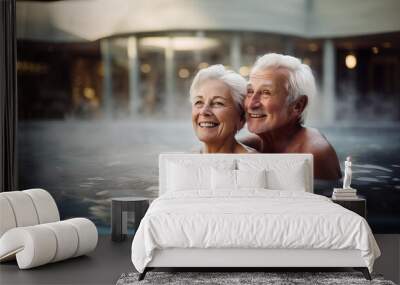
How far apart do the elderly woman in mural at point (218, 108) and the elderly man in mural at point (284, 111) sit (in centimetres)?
11

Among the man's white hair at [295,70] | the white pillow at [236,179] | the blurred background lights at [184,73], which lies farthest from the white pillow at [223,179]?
the blurred background lights at [184,73]

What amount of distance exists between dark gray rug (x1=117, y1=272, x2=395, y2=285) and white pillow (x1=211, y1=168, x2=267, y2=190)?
148 centimetres

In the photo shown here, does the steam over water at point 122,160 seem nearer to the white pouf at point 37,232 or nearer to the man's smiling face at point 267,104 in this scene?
the man's smiling face at point 267,104

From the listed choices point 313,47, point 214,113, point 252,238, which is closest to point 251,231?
point 252,238

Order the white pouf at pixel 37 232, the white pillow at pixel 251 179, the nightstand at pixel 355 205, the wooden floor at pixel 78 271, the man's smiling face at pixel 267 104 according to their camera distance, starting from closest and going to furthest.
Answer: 1. the wooden floor at pixel 78 271
2. the white pouf at pixel 37 232
3. the white pillow at pixel 251 179
4. the nightstand at pixel 355 205
5. the man's smiling face at pixel 267 104

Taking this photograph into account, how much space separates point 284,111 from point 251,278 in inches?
110

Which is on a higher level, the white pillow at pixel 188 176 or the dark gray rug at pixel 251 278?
the white pillow at pixel 188 176

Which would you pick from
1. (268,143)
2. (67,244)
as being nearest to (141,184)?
(268,143)

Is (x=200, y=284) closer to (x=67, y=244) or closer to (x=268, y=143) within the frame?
(x=67, y=244)

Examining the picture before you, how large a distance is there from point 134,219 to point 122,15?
2276 millimetres

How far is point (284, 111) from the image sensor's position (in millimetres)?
7691

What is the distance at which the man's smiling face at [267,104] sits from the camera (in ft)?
25.2

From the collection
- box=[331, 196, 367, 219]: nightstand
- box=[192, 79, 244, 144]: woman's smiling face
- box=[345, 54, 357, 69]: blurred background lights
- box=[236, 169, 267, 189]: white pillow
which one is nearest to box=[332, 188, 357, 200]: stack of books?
box=[331, 196, 367, 219]: nightstand

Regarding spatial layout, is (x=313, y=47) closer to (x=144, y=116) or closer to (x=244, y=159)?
(x=244, y=159)
